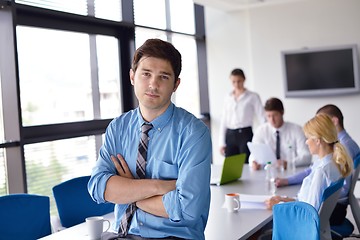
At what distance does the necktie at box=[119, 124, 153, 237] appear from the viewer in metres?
1.96

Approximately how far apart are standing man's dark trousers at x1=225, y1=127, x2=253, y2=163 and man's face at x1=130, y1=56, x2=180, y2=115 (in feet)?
14.8

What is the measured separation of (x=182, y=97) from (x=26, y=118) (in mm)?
3365

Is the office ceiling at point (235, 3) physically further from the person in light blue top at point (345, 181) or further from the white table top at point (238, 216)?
the white table top at point (238, 216)

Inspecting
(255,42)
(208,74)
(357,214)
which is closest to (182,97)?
(208,74)

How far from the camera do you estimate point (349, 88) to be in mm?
6559

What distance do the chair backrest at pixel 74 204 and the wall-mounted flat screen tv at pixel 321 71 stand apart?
4349 millimetres

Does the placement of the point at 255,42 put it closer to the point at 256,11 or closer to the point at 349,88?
the point at 256,11

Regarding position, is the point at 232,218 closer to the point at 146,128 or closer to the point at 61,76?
the point at 146,128

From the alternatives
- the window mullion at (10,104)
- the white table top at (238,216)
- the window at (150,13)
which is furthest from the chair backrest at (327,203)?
the window at (150,13)

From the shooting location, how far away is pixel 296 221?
2.23 m

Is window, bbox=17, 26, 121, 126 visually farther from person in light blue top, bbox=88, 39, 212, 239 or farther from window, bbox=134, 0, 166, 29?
person in light blue top, bbox=88, 39, 212, 239

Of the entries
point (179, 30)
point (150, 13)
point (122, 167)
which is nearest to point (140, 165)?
point (122, 167)

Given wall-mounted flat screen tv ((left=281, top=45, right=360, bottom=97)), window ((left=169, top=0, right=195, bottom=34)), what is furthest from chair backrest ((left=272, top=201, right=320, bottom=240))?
wall-mounted flat screen tv ((left=281, top=45, right=360, bottom=97))

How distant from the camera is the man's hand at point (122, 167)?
6.54 feet
